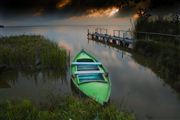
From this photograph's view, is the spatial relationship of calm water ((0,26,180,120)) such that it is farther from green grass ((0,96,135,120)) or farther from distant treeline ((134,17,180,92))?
green grass ((0,96,135,120))

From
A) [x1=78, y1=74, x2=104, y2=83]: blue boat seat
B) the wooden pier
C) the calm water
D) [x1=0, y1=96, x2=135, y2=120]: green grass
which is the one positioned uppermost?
the wooden pier

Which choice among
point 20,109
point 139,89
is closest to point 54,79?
point 139,89

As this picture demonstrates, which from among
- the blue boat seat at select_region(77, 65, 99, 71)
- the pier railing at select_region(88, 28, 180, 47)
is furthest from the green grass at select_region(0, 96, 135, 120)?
the pier railing at select_region(88, 28, 180, 47)

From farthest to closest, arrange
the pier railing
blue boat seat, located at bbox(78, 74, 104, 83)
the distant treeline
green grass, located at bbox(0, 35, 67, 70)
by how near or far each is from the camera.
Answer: the pier railing, green grass, located at bbox(0, 35, 67, 70), the distant treeline, blue boat seat, located at bbox(78, 74, 104, 83)

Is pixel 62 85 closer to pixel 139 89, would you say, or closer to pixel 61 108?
pixel 139 89

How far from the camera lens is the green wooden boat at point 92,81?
34.2 feet

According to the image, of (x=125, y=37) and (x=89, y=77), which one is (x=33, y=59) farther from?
(x=125, y=37)

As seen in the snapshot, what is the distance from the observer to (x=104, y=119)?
762 centimetres

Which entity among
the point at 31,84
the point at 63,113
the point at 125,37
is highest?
the point at 125,37

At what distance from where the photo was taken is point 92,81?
11891 millimetres

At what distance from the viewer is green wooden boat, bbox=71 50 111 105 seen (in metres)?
10.4

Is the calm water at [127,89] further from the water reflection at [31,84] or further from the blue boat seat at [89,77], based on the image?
the blue boat seat at [89,77]

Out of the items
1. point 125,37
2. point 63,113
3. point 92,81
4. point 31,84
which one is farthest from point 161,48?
point 63,113

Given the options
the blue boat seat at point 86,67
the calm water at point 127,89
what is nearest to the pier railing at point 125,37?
the calm water at point 127,89
